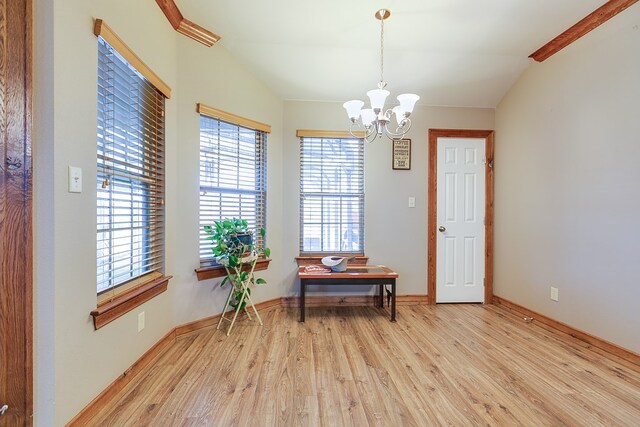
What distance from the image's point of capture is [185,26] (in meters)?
2.29

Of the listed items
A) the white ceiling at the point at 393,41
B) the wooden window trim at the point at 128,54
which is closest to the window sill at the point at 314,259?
the white ceiling at the point at 393,41

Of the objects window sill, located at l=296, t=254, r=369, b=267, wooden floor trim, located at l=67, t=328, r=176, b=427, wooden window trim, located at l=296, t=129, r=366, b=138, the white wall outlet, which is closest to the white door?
window sill, located at l=296, t=254, r=369, b=267

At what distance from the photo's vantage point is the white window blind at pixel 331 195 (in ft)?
11.0

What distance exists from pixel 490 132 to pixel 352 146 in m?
1.69

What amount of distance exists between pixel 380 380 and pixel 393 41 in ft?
8.91

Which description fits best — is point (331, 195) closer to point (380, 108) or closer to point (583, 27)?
point (380, 108)

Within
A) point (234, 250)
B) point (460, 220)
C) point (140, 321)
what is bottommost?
point (140, 321)

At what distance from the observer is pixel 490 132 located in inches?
136

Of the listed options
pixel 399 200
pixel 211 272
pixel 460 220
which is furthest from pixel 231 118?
pixel 460 220

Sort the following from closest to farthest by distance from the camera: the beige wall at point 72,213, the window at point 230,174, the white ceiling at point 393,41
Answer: the beige wall at point 72,213 < the white ceiling at point 393,41 < the window at point 230,174

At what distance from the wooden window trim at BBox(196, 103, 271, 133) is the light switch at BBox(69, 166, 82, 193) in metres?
1.30

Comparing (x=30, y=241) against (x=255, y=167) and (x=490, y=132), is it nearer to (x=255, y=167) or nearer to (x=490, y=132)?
(x=255, y=167)

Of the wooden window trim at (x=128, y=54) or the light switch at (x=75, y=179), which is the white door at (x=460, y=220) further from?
the light switch at (x=75, y=179)

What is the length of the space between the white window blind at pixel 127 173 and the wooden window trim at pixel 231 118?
14.9 inches
